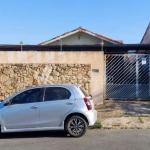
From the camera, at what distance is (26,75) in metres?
13.0

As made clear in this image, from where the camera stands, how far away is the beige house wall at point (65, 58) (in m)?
13.2

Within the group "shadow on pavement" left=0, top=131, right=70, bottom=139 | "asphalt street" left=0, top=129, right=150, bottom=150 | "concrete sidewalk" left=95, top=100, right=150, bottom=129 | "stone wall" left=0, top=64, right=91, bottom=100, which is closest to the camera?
"asphalt street" left=0, top=129, right=150, bottom=150

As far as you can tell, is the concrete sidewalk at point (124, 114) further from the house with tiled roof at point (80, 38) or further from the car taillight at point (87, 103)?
the house with tiled roof at point (80, 38)

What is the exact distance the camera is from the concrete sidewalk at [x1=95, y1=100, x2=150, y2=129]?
30.0 feet

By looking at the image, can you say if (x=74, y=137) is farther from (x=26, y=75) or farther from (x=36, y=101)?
(x=26, y=75)

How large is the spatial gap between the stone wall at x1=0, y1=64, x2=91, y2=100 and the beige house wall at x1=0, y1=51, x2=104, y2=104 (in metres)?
0.32

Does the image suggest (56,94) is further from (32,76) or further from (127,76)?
(127,76)

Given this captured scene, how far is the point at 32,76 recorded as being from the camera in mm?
13016

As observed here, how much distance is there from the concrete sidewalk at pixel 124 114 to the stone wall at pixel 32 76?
5.16ft

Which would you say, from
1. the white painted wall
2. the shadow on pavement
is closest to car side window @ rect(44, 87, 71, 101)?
the shadow on pavement

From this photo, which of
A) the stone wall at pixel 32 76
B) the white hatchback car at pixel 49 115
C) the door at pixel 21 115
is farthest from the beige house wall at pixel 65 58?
the door at pixel 21 115

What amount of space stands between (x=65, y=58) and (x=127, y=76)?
3.55 meters

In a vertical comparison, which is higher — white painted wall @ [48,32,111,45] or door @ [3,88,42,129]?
white painted wall @ [48,32,111,45]

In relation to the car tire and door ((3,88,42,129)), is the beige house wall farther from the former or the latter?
door ((3,88,42,129))
